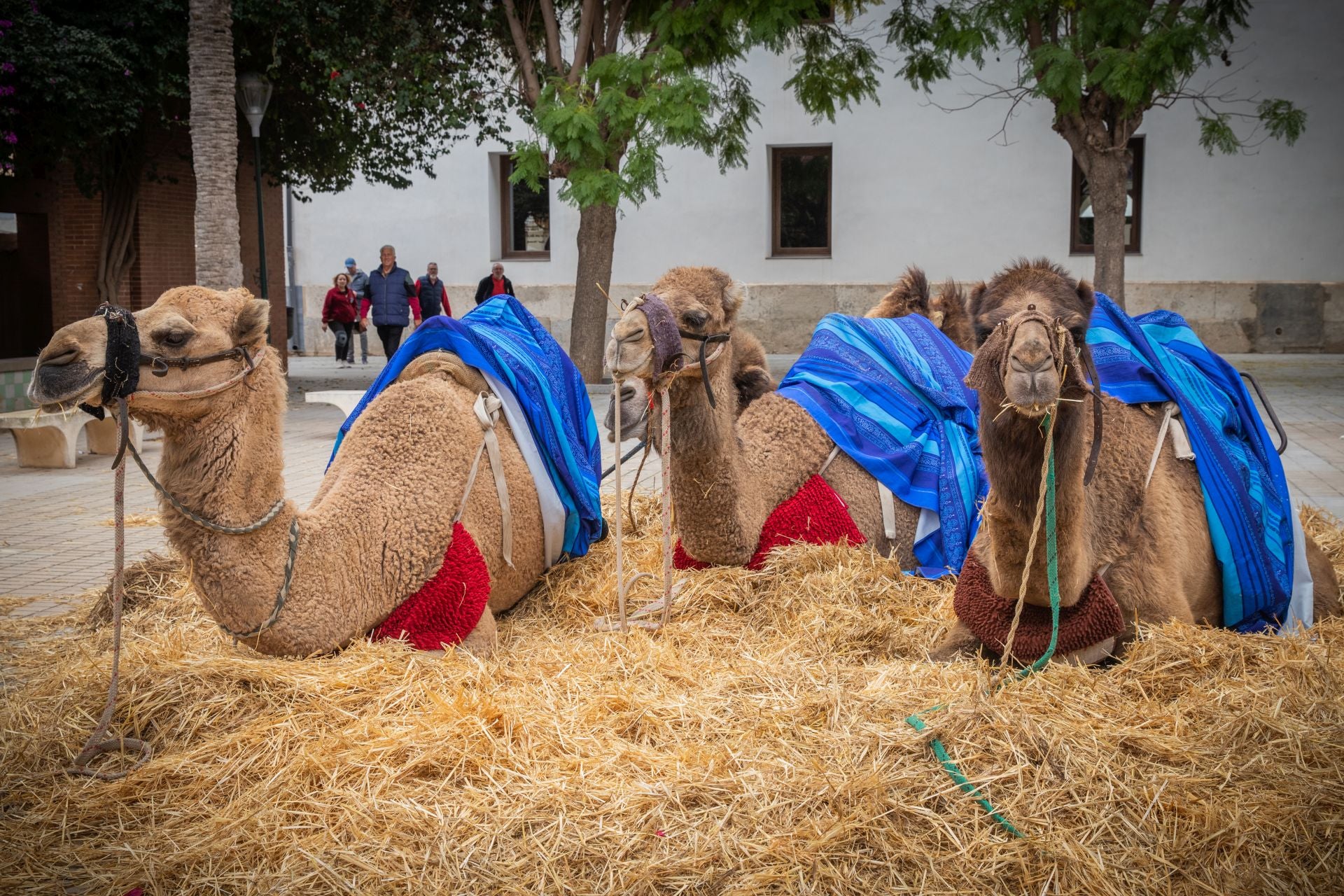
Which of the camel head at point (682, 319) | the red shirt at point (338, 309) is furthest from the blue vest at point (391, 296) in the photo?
the camel head at point (682, 319)

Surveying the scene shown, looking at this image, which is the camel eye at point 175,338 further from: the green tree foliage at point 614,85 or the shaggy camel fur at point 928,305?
the green tree foliage at point 614,85

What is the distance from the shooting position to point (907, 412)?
5.60 m

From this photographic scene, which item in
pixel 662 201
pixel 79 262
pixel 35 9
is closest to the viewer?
pixel 35 9

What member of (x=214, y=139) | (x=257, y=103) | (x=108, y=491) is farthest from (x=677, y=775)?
(x=257, y=103)

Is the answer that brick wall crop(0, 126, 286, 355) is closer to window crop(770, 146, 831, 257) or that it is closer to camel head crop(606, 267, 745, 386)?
window crop(770, 146, 831, 257)

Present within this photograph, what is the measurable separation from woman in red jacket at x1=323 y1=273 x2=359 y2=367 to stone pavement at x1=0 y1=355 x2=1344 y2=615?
5.54m

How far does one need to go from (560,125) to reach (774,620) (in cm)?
887

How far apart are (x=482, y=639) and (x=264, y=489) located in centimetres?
99

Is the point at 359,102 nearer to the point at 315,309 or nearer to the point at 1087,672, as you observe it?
the point at 315,309

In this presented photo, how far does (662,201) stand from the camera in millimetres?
21312

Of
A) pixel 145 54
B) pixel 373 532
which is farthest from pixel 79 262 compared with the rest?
pixel 373 532

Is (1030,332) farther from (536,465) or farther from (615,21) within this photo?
(615,21)

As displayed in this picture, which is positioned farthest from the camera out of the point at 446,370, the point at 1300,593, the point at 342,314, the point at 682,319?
the point at 342,314

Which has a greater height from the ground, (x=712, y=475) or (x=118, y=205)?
(x=118, y=205)
